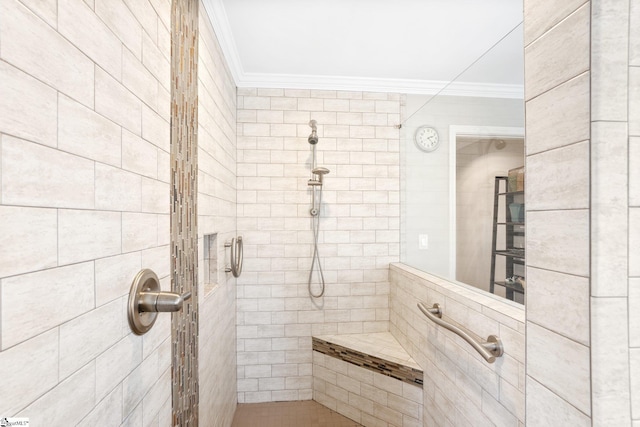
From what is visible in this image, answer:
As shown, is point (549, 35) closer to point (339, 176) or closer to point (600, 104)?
point (600, 104)

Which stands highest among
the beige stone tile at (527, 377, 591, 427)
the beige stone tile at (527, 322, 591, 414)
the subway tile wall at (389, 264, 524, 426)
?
the beige stone tile at (527, 322, 591, 414)

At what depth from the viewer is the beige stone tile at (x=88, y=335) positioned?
1.92 feet

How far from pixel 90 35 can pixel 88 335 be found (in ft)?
2.20

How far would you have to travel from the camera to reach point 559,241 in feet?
2.05

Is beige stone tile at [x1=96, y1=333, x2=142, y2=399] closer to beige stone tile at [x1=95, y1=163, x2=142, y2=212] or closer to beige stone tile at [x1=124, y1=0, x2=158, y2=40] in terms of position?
beige stone tile at [x1=95, y1=163, x2=142, y2=212]

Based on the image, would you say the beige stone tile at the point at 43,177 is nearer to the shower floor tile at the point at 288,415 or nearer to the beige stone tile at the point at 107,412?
the beige stone tile at the point at 107,412

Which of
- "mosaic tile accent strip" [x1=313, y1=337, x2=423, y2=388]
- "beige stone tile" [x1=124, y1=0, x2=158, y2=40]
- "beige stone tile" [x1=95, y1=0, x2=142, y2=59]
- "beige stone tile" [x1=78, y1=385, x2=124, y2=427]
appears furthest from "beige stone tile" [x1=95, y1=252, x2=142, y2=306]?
"mosaic tile accent strip" [x1=313, y1=337, x2=423, y2=388]

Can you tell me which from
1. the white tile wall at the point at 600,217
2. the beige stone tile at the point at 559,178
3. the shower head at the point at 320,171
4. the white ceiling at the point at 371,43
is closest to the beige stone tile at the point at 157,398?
the white tile wall at the point at 600,217

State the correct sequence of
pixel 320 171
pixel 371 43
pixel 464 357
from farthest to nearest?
1. pixel 320 171
2. pixel 371 43
3. pixel 464 357

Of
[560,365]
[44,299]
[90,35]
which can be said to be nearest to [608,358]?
[560,365]

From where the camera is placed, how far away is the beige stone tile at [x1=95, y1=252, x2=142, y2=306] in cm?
70

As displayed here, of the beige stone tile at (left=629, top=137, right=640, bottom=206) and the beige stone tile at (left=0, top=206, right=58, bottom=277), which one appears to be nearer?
the beige stone tile at (left=0, top=206, right=58, bottom=277)

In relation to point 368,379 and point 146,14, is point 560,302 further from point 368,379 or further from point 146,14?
point 368,379

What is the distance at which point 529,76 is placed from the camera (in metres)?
0.71
